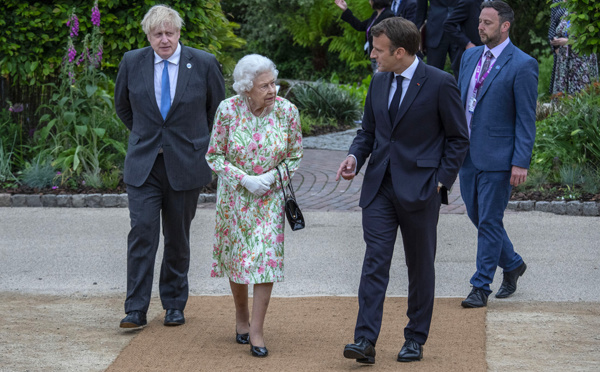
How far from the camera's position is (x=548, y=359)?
4711 mm

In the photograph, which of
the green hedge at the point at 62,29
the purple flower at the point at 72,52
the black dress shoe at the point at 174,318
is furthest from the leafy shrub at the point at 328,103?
the black dress shoe at the point at 174,318

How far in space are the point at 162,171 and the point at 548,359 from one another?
8.60ft

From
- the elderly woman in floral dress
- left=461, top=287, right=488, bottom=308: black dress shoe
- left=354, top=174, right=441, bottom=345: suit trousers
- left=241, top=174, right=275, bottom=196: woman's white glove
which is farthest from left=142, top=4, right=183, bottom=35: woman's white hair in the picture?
left=461, top=287, right=488, bottom=308: black dress shoe

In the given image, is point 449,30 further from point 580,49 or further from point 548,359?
point 548,359

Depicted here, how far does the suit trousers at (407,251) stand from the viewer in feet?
15.4

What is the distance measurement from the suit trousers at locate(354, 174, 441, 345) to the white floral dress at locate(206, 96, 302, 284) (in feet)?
1.77

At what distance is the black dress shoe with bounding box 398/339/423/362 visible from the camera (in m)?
4.73

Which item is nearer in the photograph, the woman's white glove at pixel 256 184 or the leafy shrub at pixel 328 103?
the woman's white glove at pixel 256 184

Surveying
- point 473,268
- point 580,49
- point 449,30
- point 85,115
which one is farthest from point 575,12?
point 85,115

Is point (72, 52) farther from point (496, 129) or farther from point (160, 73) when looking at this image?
point (496, 129)

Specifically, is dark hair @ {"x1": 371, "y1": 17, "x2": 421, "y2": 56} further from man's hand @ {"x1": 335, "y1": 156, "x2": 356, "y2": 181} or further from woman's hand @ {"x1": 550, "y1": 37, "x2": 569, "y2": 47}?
woman's hand @ {"x1": 550, "y1": 37, "x2": 569, "y2": 47}

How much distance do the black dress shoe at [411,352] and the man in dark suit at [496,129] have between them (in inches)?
43.8

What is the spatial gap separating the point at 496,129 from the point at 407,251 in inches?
57.5

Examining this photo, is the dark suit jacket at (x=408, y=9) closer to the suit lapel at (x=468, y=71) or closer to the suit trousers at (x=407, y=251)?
the suit lapel at (x=468, y=71)
